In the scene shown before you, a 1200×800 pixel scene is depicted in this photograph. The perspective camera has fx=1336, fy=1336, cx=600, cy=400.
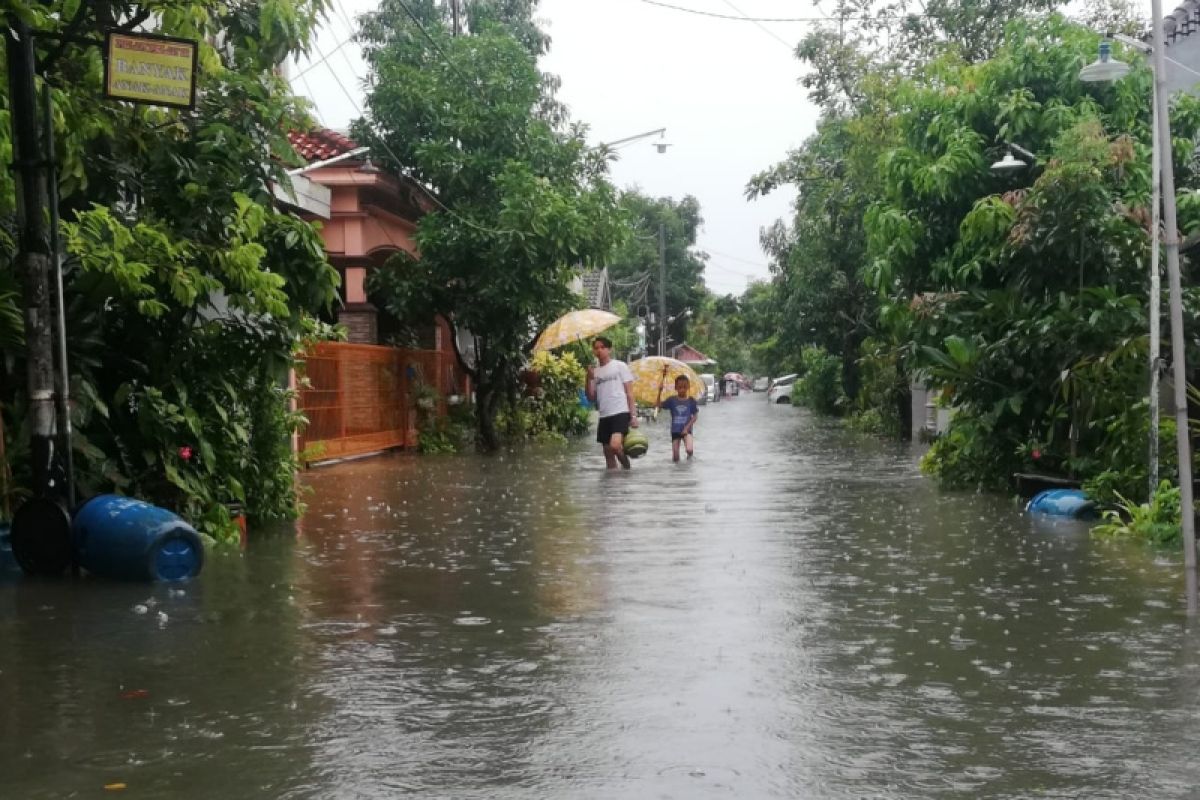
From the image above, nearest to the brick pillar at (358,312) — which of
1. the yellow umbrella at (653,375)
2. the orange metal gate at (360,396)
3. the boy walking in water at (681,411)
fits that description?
the orange metal gate at (360,396)

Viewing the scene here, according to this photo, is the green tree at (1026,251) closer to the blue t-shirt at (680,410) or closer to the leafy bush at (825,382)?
the blue t-shirt at (680,410)

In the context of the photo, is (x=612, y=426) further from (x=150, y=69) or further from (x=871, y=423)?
(x=871, y=423)

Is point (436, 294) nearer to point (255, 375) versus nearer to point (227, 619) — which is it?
point (255, 375)

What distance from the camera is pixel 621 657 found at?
654 centimetres

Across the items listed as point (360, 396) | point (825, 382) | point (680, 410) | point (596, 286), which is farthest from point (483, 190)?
point (596, 286)

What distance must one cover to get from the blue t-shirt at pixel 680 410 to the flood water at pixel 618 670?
9311 mm

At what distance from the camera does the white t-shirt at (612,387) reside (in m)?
18.6

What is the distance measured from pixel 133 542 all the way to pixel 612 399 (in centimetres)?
1072

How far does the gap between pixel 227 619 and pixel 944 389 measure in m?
10.1

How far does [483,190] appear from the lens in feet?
77.0

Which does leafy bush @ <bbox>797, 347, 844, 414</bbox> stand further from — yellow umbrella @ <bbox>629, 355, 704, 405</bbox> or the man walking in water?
the man walking in water

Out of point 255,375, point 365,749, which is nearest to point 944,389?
point 255,375

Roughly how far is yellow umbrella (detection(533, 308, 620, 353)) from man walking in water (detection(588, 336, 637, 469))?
3745 mm

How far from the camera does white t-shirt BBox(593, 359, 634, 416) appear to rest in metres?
18.6
